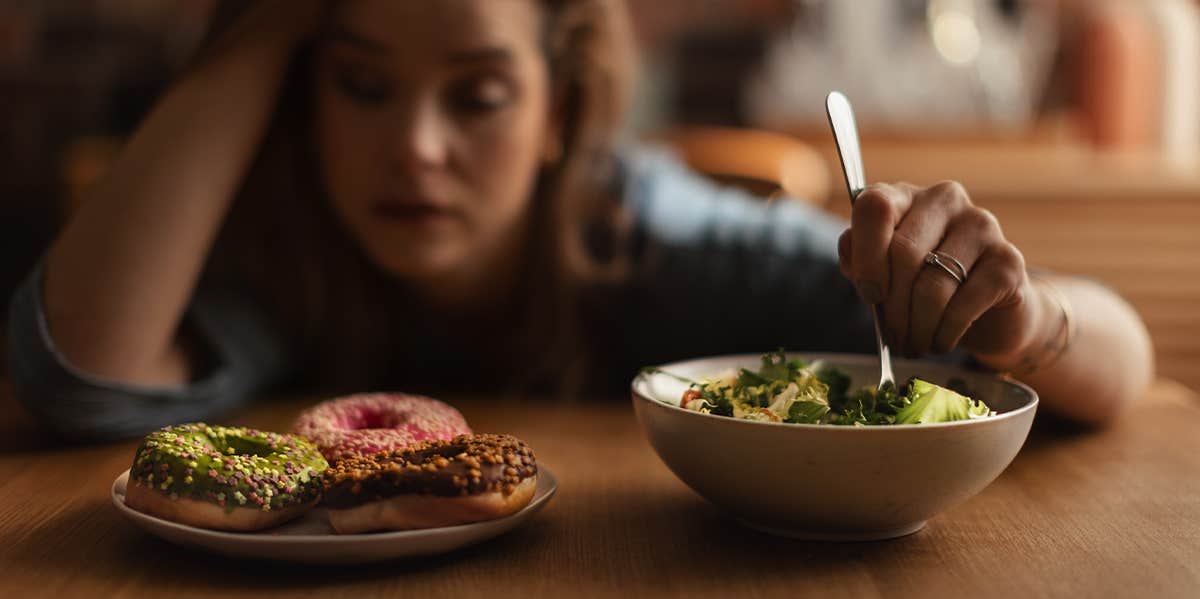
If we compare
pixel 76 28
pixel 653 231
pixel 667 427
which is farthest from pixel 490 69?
pixel 76 28

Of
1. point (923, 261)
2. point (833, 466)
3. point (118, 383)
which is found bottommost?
point (118, 383)

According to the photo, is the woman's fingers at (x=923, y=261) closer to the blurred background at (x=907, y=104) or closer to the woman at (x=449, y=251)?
the woman at (x=449, y=251)

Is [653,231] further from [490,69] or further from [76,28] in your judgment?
[76,28]

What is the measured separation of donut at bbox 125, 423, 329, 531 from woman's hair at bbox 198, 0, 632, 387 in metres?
0.65

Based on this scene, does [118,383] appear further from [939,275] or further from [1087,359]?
[1087,359]

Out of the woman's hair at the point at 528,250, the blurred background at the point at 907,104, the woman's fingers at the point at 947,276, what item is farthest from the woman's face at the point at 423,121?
the blurred background at the point at 907,104

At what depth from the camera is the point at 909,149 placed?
102 inches

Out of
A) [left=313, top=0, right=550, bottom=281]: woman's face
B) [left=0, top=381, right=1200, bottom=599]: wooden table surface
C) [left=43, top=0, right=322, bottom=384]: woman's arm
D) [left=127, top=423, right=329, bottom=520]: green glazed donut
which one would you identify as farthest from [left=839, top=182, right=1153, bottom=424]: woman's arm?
[left=43, top=0, right=322, bottom=384]: woman's arm

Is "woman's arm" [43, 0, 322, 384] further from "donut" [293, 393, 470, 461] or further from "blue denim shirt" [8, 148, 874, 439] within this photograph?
"donut" [293, 393, 470, 461]

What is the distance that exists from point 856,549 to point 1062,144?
91.6 inches

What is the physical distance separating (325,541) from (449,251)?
0.67 metres

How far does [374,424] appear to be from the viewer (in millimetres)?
790

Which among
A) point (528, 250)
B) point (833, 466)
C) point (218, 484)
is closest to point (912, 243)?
point (833, 466)

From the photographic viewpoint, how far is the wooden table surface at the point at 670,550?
552mm
